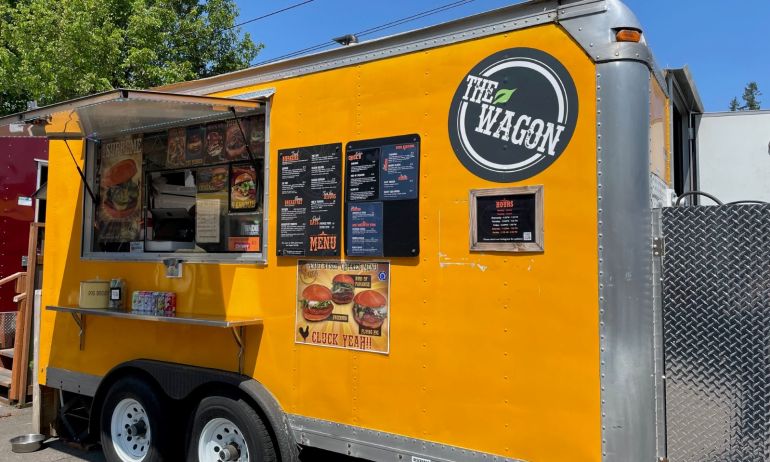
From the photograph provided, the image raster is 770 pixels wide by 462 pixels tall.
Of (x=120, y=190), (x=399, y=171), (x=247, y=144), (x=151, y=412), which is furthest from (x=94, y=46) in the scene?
(x=399, y=171)

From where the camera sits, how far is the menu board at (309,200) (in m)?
3.79

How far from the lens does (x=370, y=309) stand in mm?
3559

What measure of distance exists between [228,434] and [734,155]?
4276mm

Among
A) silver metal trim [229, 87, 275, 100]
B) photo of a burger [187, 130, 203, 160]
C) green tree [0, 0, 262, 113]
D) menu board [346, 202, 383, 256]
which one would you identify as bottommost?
menu board [346, 202, 383, 256]

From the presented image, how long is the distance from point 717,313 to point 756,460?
25.5 inches

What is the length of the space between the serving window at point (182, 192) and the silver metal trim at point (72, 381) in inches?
41.1

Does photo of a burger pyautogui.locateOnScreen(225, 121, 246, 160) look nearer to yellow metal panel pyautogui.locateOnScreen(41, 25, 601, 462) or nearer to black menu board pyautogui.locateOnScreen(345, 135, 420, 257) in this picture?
yellow metal panel pyautogui.locateOnScreen(41, 25, 601, 462)

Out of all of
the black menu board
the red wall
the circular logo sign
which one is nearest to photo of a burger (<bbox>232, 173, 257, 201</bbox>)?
the black menu board

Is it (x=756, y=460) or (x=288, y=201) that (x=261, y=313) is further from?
(x=756, y=460)

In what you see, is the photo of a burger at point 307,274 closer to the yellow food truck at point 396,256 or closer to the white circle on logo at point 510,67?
the yellow food truck at point 396,256

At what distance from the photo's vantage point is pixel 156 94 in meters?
3.93

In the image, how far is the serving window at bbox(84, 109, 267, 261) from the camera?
448 cm

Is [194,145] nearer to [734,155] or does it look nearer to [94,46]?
[734,155]

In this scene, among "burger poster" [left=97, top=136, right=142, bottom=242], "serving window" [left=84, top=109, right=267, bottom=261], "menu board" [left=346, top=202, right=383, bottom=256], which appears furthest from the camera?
"burger poster" [left=97, top=136, right=142, bottom=242]
